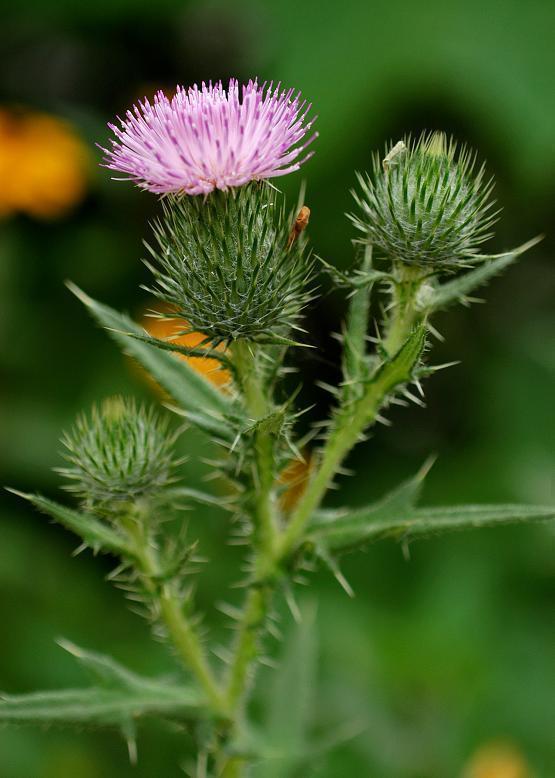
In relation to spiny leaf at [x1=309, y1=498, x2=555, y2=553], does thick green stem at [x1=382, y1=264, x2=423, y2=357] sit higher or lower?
higher

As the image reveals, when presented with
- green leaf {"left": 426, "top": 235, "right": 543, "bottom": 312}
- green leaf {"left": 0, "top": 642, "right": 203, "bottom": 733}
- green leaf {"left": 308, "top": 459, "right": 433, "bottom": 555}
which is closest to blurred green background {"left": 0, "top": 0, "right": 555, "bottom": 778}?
green leaf {"left": 426, "top": 235, "right": 543, "bottom": 312}

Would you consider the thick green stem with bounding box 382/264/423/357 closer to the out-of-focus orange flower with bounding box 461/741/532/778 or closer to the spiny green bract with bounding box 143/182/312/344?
the spiny green bract with bounding box 143/182/312/344

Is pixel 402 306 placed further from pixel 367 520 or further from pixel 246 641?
pixel 246 641

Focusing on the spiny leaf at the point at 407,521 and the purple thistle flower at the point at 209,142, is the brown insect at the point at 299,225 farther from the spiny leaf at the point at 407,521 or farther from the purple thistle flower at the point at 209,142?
the spiny leaf at the point at 407,521

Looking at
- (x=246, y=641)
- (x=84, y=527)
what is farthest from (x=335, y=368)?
(x=84, y=527)

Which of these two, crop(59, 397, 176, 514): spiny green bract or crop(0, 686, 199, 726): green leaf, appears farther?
crop(59, 397, 176, 514): spiny green bract

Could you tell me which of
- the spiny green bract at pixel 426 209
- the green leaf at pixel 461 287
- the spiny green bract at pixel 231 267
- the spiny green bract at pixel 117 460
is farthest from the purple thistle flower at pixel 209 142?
the spiny green bract at pixel 117 460
